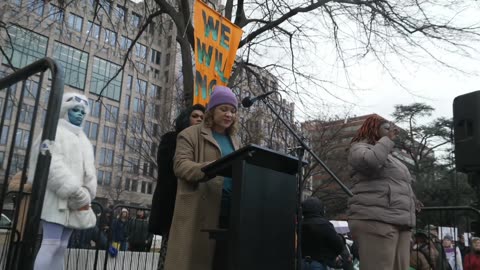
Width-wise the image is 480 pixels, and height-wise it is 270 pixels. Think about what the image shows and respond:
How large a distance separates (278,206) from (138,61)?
31.9ft

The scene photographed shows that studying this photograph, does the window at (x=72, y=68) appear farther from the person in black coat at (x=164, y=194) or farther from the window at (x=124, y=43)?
the person in black coat at (x=164, y=194)

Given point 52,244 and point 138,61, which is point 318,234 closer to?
point 52,244

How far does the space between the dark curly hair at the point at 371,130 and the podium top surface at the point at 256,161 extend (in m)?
1.61

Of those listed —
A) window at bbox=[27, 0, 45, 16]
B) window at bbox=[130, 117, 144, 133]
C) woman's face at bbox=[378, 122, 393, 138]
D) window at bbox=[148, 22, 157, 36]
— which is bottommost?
woman's face at bbox=[378, 122, 393, 138]

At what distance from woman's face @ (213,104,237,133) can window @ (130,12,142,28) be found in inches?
260

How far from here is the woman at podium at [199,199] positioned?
260 centimetres

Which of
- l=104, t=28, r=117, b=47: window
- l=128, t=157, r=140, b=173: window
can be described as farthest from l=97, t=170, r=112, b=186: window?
l=104, t=28, r=117, b=47: window

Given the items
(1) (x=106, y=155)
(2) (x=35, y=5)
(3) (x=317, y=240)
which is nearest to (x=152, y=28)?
(2) (x=35, y=5)

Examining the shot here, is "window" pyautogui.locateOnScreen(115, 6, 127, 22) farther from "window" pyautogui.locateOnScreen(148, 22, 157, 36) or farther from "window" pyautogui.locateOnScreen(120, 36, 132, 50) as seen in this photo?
"window" pyautogui.locateOnScreen(120, 36, 132, 50)

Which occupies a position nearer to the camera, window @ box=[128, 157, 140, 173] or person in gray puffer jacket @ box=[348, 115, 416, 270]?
person in gray puffer jacket @ box=[348, 115, 416, 270]

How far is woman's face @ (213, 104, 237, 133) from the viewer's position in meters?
3.04

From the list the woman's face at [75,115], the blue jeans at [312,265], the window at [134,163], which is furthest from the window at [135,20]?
the window at [134,163]

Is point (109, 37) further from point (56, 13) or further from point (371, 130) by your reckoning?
point (371, 130)

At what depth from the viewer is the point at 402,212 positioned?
11.9ft
